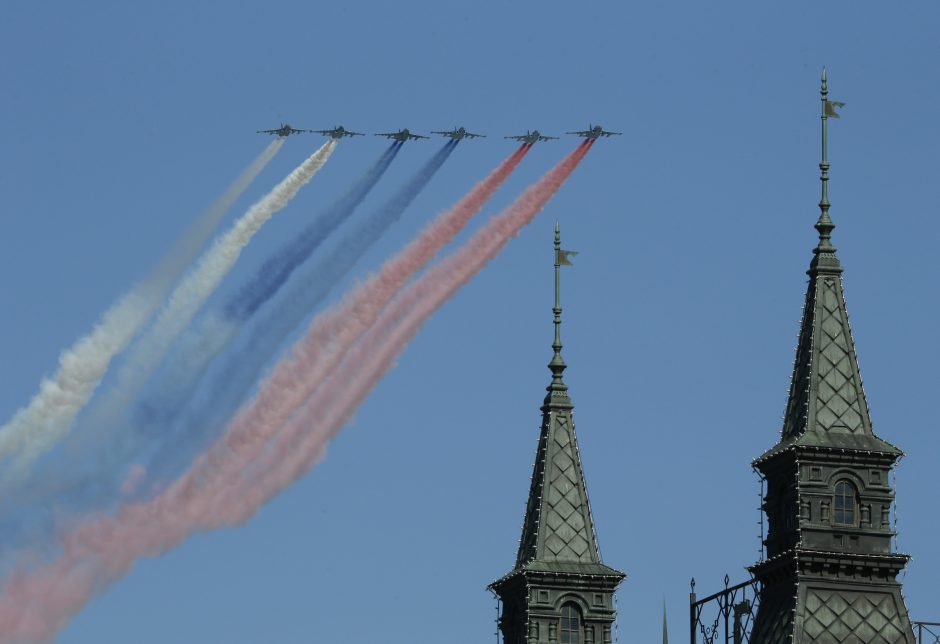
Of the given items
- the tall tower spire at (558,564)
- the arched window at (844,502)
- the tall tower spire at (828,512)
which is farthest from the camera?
the tall tower spire at (558,564)

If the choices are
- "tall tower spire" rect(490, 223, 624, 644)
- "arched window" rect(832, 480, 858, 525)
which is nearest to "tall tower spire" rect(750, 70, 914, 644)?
"arched window" rect(832, 480, 858, 525)

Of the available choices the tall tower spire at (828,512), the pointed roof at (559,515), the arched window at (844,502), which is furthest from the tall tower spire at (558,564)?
the arched window at (844,502)

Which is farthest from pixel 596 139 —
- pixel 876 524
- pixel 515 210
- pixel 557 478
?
pixel 876 524

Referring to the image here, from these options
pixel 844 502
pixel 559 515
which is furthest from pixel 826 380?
pixel 559 515

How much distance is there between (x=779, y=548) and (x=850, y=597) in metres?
4.47

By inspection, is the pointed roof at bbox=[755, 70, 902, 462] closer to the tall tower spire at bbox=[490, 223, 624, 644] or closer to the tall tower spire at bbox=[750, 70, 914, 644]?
the tall tower spire at bbox=[750, 70, 914, 644]

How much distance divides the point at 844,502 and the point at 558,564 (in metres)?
15.4

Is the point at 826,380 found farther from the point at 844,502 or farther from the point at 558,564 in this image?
the point at 558,564

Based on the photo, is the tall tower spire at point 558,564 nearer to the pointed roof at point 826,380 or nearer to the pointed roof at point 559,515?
the pointed roof at point 559,515

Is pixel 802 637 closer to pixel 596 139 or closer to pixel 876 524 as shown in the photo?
pixel 876 524

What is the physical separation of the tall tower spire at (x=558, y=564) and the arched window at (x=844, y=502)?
12.8 m

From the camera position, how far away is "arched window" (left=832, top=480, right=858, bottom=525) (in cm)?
14500

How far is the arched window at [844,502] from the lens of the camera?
476 ft

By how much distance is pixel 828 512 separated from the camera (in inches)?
5699
